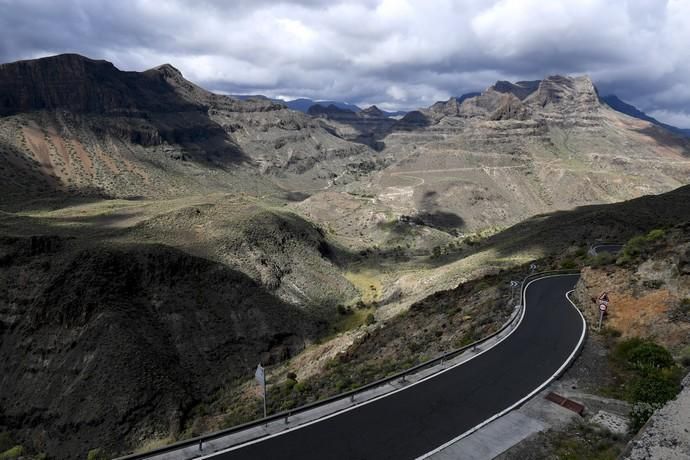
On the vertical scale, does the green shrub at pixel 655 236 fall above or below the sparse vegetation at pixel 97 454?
above

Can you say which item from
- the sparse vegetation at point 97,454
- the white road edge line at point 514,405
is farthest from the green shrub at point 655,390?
the sparse vegetation at point 97,454

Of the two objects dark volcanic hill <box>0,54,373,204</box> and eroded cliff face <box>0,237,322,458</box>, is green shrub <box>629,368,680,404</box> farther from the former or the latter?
dark volcanic hill <box>0,54,373,204</box>

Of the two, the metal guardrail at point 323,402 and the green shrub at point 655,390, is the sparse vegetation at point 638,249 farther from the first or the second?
the green shrub at point 655,390

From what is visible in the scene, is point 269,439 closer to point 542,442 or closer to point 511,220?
point 542,442

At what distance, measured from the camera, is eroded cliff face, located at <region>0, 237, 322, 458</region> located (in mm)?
35031

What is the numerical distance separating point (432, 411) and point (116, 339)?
33363 millimetres

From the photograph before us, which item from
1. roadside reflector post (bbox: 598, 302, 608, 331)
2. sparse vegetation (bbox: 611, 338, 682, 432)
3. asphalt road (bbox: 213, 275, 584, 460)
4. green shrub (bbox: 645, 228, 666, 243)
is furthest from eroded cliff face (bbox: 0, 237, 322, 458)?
green shrub (bbox: 645, 228, 666, 243)

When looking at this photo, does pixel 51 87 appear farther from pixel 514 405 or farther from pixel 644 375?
pixel 644 375

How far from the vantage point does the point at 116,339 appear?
3947 centimetres

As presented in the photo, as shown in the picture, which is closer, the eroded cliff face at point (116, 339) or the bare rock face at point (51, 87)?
the eroded cliff face at point (116, 339)

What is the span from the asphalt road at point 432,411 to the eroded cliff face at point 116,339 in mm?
25131

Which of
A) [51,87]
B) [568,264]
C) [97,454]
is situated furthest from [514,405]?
[51,87]

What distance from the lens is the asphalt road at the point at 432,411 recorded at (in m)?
13.8

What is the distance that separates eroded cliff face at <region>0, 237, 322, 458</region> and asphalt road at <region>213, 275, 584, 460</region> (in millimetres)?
25131
